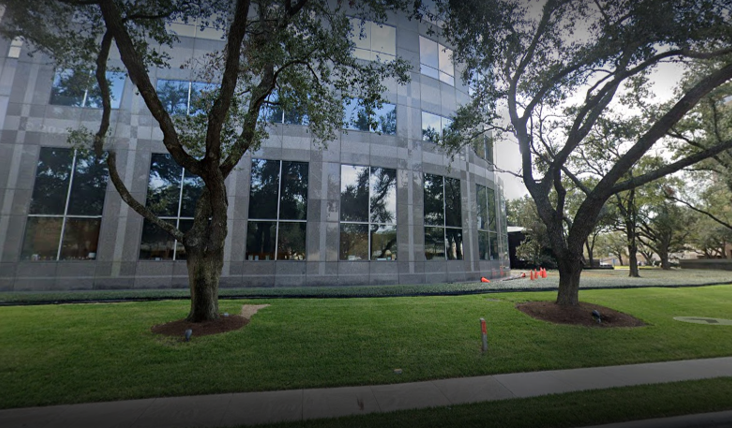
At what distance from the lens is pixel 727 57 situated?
11.9 m

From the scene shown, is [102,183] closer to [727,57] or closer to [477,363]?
[477,363]

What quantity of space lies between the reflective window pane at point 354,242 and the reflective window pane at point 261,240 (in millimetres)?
3644

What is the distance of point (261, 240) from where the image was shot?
1731cm

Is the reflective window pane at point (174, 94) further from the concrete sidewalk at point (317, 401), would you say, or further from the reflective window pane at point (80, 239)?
the concrete sidewalk at point (317, 401)

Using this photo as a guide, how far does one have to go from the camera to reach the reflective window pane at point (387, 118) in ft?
65.9

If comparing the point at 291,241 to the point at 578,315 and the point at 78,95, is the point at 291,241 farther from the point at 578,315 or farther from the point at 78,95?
the point at 78,95

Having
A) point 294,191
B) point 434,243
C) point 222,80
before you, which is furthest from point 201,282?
point 434,243

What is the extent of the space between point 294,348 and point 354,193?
1206 cm

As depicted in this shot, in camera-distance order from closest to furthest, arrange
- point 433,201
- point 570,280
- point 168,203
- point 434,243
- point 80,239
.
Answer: point 570,280 → point 80,239 → point 168,203 → point 434,243 → point 433,201

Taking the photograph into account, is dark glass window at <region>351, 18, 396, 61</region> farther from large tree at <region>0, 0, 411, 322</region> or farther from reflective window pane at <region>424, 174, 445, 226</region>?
large tree at <region>0, 0, 411, 322</region>

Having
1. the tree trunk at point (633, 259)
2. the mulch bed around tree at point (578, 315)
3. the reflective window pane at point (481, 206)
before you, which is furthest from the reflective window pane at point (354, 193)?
the tree trunk at point (633, 259)

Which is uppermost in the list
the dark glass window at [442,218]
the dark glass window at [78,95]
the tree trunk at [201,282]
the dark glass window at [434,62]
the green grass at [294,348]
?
the dark glass window at [434,62]

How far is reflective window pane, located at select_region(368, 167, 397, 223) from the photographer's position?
1908cm

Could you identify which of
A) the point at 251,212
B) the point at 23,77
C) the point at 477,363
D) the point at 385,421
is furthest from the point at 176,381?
the point at 23,77
